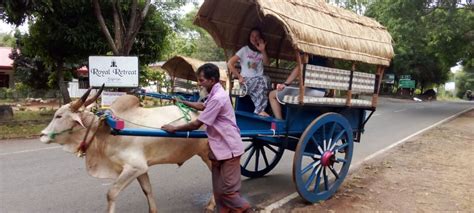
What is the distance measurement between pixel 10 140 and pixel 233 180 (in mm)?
8598

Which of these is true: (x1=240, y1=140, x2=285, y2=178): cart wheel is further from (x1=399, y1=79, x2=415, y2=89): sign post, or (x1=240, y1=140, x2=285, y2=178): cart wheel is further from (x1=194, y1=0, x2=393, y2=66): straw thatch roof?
(x1=399, y1=79, x2=415, y2=89): sign post

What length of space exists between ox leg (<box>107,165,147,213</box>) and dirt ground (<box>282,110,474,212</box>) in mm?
1968

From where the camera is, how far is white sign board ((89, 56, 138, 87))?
1152cm

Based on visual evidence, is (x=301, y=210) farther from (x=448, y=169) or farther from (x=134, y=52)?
(x=134, y=52)

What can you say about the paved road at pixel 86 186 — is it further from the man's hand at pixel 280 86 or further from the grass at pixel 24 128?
the grass at pixel 24 128

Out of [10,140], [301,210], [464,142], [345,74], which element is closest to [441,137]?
[464,142]

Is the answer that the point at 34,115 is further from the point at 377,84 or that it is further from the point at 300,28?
the point at 300,28

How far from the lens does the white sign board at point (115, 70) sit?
1152cm

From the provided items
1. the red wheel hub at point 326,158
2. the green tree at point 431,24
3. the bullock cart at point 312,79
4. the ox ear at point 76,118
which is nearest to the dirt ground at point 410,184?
the bullock cart at point 312,79

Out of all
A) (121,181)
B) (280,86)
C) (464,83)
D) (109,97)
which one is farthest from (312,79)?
(464,83)

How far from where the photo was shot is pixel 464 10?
22.5 metres

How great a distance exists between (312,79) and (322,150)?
0.99 m

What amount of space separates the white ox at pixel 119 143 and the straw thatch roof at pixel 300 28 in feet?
5.60

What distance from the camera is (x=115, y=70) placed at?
1161 cm
